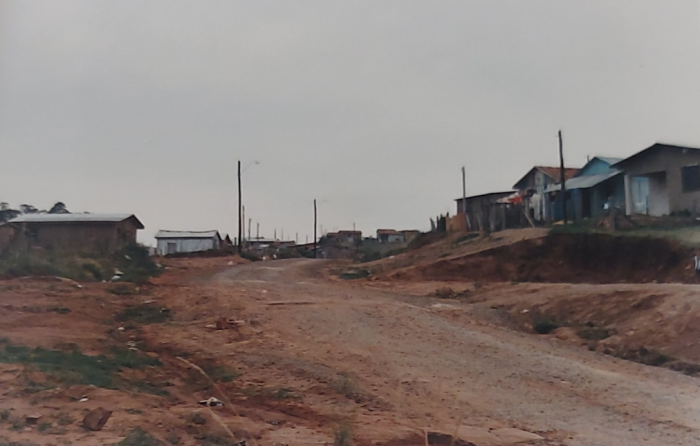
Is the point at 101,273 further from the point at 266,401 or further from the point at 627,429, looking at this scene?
the point at 627,429

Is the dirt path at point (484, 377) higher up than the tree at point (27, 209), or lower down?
lower down

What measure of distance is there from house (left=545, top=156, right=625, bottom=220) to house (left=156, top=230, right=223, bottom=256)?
87.5ft

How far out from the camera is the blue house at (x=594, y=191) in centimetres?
3056

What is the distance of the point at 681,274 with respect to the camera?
1927 cm

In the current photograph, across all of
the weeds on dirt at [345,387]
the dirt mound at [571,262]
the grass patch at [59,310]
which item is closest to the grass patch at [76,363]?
the weeds on dirt at [345,387]

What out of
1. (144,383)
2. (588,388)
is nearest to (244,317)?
(144,383)

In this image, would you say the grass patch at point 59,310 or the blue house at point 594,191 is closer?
the grass patch at point 59,310

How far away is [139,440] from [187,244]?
51.0 metres

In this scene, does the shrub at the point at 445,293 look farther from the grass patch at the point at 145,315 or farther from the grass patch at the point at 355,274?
the grass patch at the point at 145,315

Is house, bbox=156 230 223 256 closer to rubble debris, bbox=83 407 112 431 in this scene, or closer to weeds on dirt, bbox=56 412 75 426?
weeds on dirt, bbox=56 412 75 426

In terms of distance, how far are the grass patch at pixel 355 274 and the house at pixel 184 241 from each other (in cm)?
2625

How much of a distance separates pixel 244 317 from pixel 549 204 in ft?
88.5

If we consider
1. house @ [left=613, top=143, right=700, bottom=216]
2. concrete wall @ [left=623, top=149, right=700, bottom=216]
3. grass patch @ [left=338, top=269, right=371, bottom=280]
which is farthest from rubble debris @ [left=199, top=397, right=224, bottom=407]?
concrete wall @ [left=623, top=149, right=700, bottom=216]

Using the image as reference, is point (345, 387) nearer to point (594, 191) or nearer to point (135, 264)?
point (135, 264)
